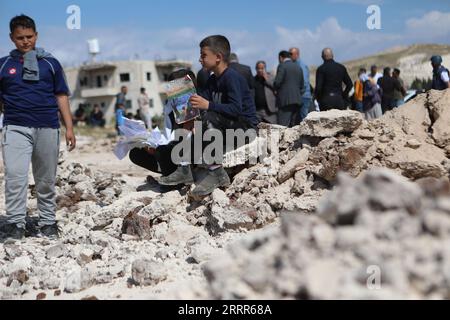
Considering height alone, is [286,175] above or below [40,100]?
below

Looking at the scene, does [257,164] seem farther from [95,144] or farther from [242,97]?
[95,144]

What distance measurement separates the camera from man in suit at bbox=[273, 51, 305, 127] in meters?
9.10

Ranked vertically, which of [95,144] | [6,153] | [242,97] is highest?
[242,97]

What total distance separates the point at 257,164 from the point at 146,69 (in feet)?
191

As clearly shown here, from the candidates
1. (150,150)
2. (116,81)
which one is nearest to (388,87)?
(150,150)

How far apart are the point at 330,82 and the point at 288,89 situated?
2.32 feet

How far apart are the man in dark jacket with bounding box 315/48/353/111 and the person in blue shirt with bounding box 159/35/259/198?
11.7ft

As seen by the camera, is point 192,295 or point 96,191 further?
point 96,191

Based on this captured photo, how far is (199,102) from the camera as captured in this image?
5.15 m

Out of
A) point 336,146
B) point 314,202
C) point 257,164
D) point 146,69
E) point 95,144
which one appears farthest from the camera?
point 146,69

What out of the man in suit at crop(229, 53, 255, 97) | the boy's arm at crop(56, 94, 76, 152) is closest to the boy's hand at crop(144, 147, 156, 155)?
the boy's arm at crop(56, 94, 76, 152)

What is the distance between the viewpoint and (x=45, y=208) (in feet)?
17.5
